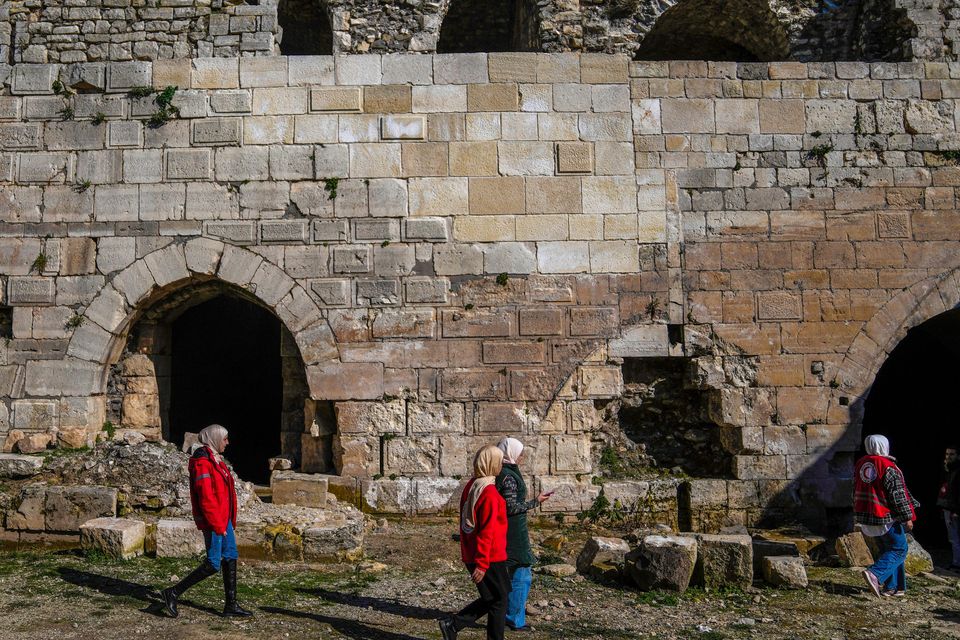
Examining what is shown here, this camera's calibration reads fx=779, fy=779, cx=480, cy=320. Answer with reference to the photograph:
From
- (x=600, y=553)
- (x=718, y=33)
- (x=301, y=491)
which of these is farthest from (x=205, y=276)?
(x=718, y=33)

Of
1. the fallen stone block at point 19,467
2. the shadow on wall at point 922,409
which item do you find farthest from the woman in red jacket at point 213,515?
the shadow on wall at point 922,409

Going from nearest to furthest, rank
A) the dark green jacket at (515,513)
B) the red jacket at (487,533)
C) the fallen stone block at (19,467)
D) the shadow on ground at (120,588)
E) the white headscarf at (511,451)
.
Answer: the red jacket at (487,533)
the dark green jacket at (515,513)
the white headscarf at (511,451)
the shadow on ground at (120,588)
the fallen stone block at (19,467)

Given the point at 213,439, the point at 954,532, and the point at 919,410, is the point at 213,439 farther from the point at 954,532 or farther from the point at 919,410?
the point at 919,410

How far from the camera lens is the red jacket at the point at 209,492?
4.98 meters

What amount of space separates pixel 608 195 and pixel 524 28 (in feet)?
10.4

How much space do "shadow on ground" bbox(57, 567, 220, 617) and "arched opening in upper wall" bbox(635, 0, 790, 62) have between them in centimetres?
810

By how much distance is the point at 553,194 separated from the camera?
799cm

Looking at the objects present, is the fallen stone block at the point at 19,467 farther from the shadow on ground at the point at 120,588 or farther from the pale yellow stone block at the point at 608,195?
the pale yellow stone block at the point at 608,195

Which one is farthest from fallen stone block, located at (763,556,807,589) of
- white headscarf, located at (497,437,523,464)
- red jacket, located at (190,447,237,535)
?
red jacket, located at (190,447,237,535)

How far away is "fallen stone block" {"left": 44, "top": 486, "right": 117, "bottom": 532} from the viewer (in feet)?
22.1

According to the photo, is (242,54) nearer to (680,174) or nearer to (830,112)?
(680,174)

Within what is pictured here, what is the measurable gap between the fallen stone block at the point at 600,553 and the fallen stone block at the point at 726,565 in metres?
0.65

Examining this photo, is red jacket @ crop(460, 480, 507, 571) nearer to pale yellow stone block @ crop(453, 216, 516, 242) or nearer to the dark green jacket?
the dark green jacket

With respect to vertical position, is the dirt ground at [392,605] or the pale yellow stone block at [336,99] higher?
the pale yellow stone block at [336,99]
